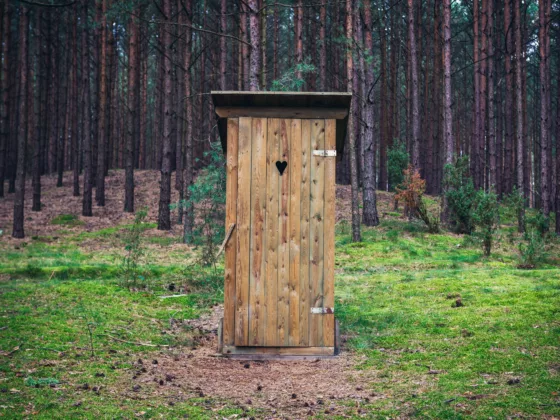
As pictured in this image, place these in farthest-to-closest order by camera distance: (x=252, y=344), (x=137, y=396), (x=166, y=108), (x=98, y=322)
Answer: (x=166, y=108)
(x=98, y=322)
(x=252, y=344)
(x=137, y=396)

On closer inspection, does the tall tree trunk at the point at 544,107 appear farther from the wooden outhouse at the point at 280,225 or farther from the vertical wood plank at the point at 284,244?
the vertical wood plank at the point at 284,244

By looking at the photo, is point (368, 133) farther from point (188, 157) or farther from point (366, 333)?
point (366, 333)

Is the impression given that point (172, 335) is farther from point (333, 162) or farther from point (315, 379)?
point (333, 162)

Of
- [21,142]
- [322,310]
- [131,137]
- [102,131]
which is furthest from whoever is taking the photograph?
[102,131]

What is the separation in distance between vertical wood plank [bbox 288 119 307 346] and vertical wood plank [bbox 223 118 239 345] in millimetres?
796

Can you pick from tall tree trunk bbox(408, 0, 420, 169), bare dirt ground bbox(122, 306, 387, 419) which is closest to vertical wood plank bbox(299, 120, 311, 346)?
bare dirt ground bbox(122, 306, 387, 419)

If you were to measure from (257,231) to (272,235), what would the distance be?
22 cm

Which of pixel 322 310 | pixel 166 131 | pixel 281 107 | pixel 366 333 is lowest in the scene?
pixel 366 333

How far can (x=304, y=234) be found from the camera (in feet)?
23.9

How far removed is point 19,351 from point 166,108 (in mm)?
14722

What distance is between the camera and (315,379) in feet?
20.3

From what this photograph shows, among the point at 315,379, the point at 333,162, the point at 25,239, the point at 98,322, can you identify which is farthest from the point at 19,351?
the point at 25,239

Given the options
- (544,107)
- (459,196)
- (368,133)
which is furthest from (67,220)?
(544,107)

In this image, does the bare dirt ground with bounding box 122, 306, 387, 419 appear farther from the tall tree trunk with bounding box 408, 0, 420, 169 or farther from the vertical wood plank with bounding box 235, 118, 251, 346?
the tall tree trunk with bounding box 408, 0, 420, 169
